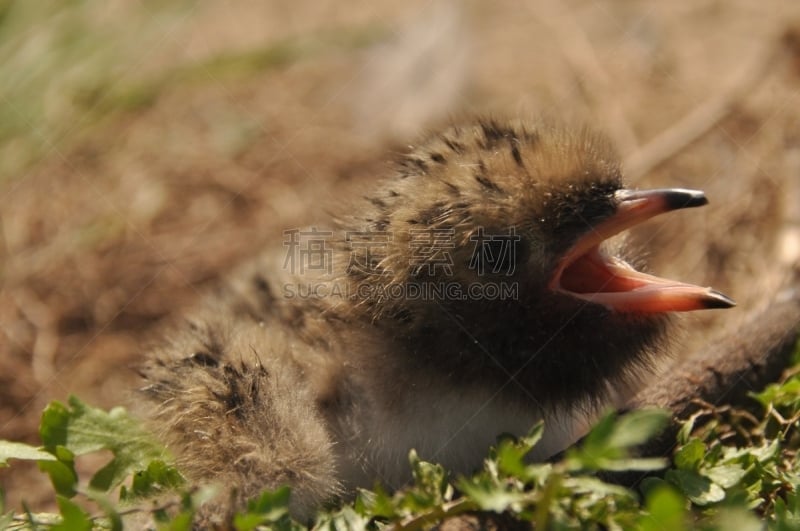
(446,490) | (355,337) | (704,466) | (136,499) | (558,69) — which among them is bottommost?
Result: (704,466)

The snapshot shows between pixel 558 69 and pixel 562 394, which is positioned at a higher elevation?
pixel 558 69

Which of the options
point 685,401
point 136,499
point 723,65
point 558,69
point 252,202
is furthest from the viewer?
point 558,69

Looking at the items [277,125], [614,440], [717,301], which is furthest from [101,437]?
[277,125]

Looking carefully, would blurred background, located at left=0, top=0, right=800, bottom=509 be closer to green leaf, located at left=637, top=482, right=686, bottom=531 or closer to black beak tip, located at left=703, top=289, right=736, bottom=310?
black beak tip, located at left=703, top=289, right=736, bottom=310

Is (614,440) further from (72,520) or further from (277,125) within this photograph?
(277,125)

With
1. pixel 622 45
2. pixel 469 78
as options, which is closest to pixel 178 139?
pixel 469 78

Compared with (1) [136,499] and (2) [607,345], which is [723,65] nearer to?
(2) [607,345]

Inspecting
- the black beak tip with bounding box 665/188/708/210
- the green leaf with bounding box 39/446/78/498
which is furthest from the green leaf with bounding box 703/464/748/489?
the green leaf with bounding box 39/446/78/498
